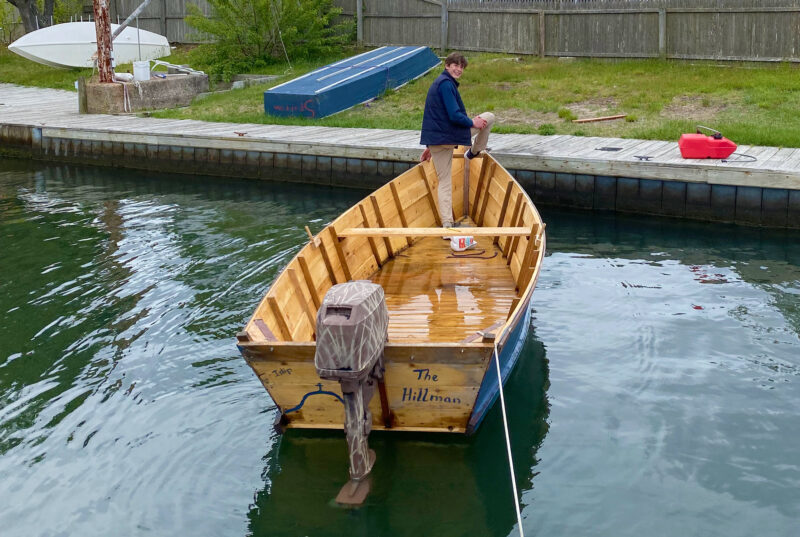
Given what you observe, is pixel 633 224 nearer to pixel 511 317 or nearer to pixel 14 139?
pixel 511 317

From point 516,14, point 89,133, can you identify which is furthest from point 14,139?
point 516,14

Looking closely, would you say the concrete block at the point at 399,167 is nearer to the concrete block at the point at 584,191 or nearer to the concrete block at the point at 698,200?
the concrete block at the point at 584,191

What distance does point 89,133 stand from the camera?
1576 cm

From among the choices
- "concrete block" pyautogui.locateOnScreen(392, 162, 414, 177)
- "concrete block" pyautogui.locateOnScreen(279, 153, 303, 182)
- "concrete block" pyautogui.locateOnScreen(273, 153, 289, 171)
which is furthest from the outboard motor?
"concrete block" pyautogui.locateOnScreen(273, 153, 289, 171)

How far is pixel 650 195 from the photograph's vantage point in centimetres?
1094

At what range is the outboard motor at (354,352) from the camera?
4586mm

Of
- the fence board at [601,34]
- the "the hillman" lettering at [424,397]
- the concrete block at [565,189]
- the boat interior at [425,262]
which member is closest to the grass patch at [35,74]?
the fence board at [601,34]

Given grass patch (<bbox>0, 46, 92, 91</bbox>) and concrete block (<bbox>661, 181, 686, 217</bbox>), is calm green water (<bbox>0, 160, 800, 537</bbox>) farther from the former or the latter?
grass patch (<bbox>0, 46, 92, 91</bbox>)

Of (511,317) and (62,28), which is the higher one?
(62,28)

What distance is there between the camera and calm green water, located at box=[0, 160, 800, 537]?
16.3 feet

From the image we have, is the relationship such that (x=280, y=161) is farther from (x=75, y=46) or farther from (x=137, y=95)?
(x=75, y=46)

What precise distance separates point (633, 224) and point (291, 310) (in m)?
6.13

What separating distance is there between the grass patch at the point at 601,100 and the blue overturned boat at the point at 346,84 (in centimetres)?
21

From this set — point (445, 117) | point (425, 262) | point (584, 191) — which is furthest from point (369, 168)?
point (425, 262)
